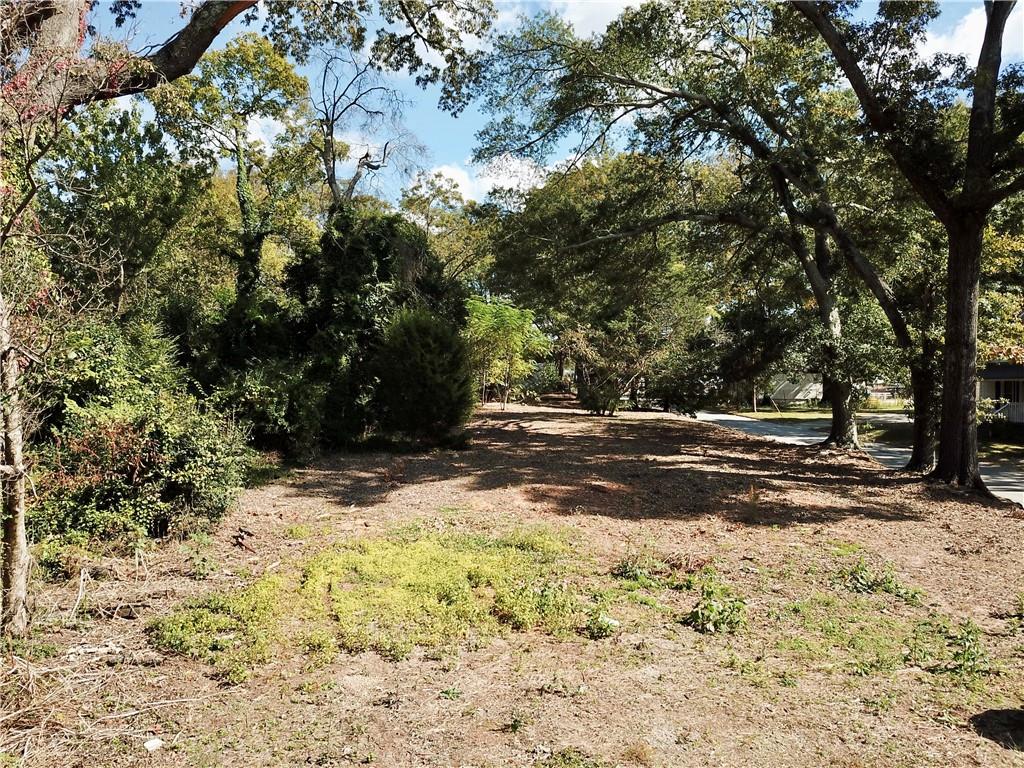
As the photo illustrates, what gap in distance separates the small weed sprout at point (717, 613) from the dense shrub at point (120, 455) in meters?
4.97

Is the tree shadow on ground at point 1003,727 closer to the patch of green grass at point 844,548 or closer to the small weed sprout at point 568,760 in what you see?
the small weed sprout at point 568,760

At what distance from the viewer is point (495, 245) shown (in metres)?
16.3

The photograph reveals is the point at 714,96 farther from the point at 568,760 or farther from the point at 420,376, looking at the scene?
the point at 568,760

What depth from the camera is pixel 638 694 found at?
3691 millimetres

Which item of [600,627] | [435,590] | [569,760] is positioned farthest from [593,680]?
[435,590]

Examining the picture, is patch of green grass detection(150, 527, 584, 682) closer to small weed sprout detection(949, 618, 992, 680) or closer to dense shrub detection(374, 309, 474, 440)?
small weed sprout detection(949, 618, 992, 680)

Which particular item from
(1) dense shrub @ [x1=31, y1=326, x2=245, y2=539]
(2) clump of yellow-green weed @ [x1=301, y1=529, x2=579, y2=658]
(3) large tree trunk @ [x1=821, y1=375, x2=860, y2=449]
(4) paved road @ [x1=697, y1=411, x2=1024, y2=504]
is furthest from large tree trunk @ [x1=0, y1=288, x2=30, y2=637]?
(3) large tree trunk @ [x1=821, y1=375, x2=860, y2=449]

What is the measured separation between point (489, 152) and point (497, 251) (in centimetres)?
238

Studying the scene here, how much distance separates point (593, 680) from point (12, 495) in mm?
3437

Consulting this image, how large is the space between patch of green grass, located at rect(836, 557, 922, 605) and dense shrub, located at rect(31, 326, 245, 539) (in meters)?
6.31

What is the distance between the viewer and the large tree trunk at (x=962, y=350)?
9.82m

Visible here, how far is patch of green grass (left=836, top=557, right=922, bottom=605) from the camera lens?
5441 millimetres

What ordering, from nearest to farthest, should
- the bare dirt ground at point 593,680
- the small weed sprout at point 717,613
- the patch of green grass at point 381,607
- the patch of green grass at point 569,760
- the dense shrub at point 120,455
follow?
the patch of green grass at point 569,760, the bare dirt ground at point 593,680, the patch of green grass at point 381,607, the small weed sprout at point 717,613, the dense shrub at point 120,455

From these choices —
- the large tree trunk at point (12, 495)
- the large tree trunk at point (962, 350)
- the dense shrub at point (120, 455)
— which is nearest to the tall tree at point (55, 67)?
the large tree trunk at point (12, 495)
